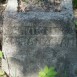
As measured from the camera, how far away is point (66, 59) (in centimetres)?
358

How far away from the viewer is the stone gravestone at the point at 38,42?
3410 mm

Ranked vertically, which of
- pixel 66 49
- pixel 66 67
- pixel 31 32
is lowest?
pixel 66 67

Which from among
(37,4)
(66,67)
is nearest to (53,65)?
(66,67)

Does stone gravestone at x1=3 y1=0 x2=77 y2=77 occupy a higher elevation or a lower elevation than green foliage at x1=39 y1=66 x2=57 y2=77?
higher

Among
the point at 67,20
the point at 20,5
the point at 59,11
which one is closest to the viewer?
the point at 67,20

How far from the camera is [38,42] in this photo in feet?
11.4

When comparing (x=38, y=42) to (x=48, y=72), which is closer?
(x=48, y=72)

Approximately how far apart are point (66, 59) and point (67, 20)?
52cm

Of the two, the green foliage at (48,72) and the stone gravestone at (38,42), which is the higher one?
the stone gravestone at (38,42)

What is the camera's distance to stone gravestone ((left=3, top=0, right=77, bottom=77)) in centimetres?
341

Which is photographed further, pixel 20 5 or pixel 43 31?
pixel 20 5

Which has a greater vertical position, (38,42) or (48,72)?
(38,42)

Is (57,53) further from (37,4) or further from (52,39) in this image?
(37,4)

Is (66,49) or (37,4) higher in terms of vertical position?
(37,4)
